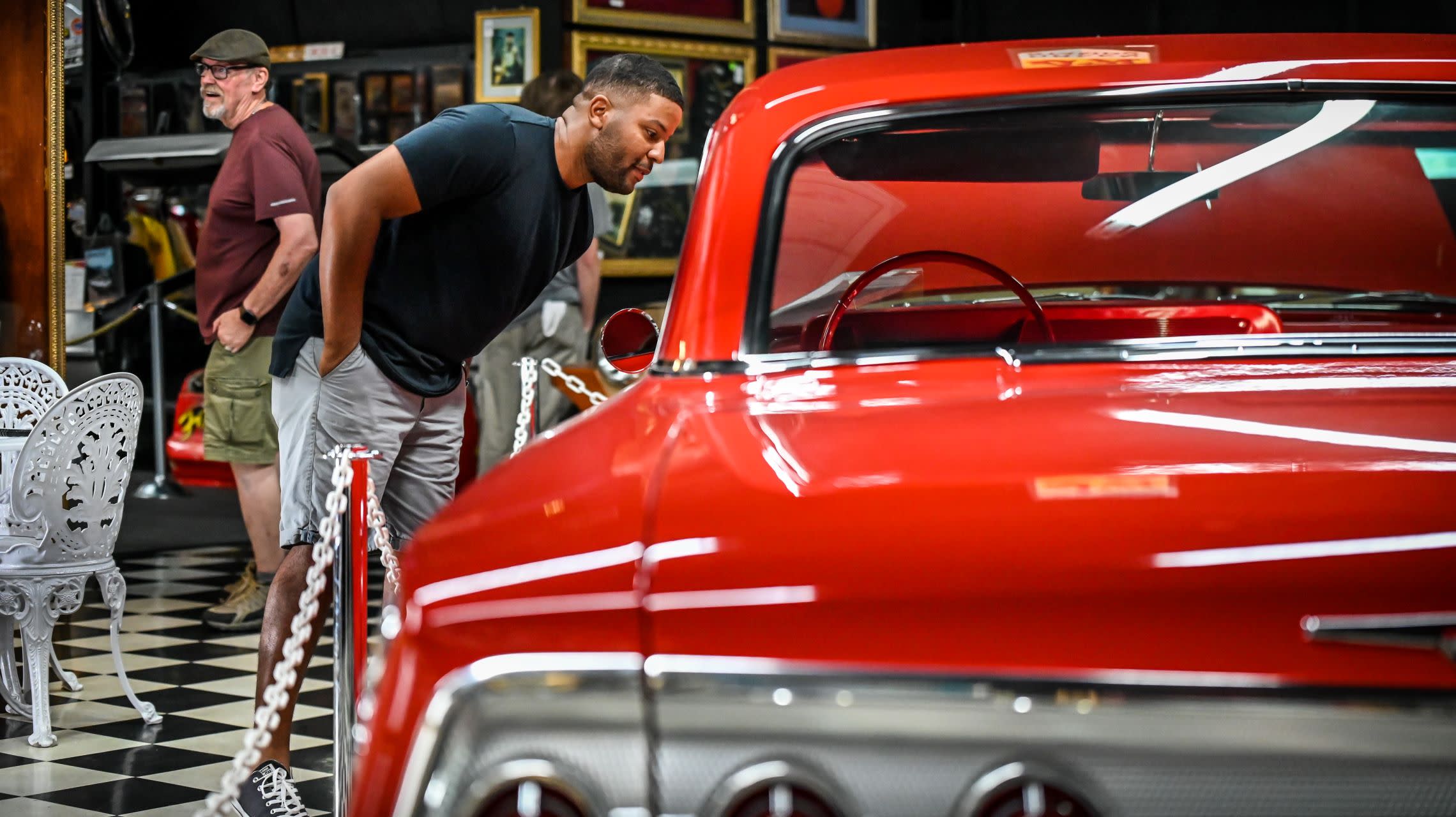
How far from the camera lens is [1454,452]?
3.60 ft

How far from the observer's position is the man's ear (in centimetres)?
280

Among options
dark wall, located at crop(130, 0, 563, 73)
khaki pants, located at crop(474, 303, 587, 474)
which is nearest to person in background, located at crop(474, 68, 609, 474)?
khaki pants, located at crop(474, 303, 587, 474)

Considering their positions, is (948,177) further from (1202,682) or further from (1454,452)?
(1202,682)

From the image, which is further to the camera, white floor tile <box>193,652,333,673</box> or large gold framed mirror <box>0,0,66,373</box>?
large gold framed mirror <box>0,0,66,373</box>

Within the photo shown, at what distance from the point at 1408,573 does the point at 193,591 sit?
664 cm

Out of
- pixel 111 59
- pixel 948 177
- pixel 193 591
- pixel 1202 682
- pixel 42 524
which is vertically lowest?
pixel 193 591

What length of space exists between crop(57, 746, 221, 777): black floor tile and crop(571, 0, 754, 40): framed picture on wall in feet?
20.9

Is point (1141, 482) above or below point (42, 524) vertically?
above

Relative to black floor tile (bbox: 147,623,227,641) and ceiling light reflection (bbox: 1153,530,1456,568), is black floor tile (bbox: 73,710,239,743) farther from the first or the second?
ceiling light reflection (bbox: 1153,530,1456,568)

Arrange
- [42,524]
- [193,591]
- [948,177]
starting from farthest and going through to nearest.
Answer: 1. [193,591]
2. [42,524]
3. [948,177]

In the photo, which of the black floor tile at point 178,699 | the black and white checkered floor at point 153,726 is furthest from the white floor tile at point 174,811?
the black floor tile at point 178,699

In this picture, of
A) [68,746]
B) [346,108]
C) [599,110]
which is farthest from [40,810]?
[346,108]

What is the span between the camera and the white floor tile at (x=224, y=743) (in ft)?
13.5

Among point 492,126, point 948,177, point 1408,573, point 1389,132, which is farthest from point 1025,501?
point 492,126
